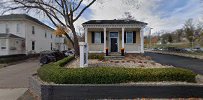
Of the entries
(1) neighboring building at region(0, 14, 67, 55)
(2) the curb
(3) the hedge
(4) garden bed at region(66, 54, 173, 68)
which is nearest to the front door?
(4) garden bed at region(66, 54, 173, 68)

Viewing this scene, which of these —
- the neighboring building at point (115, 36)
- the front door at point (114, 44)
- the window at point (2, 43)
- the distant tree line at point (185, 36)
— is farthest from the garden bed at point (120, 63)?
the distant tree line at point (185, 36)

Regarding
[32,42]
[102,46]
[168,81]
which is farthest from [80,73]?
[32,42]

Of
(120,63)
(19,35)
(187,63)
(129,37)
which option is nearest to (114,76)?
(120,63)

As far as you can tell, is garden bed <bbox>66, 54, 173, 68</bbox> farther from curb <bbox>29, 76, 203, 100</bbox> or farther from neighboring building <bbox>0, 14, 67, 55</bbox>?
neighboring building <bbox>0, 14, 67, 55</bbox>

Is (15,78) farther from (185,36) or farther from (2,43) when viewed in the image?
(185,36)

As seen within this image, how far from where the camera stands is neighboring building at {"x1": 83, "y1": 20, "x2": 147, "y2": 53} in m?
25.3

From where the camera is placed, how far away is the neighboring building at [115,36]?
25328mm

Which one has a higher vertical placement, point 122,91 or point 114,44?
point 114,44

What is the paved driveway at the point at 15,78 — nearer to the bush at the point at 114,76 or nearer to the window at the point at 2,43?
the bush at the point at 114,76

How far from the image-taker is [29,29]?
3788cm

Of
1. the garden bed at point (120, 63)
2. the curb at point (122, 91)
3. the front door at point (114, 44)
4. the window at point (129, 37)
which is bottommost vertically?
the curb at point (122, 91)

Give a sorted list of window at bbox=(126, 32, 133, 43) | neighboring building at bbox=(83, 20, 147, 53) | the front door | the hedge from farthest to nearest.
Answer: the front door < window at bbox=(126, 32, 133, 43) < neighboring building at bbox=(83, 20, 147, 53) < the hedge

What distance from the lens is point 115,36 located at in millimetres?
27484

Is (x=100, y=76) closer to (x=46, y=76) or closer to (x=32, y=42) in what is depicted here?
(x=46, y=76)
